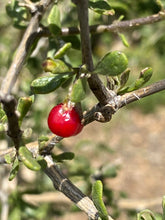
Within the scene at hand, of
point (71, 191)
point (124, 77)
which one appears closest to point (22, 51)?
point (124, 77)

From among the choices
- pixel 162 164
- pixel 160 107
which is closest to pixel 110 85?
pixel 162 164

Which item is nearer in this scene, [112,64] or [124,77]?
[112,64]

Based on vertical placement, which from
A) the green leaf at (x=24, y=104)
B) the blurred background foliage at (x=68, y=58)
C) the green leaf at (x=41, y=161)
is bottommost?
the blurred background foliage at (x=68, y=58)

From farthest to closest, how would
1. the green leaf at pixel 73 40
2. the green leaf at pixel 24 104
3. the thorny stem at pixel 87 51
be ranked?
1. the green leaf at pixel 73 40
2. the green leaf at pixel 24 104
3. the thorny stem at pixel 87 51

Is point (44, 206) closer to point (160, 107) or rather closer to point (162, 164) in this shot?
point (162, 164)

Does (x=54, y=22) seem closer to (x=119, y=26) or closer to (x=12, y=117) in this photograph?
(x=119, y=26)

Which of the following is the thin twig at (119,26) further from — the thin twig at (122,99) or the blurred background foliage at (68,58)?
the thin twig at (122,99)

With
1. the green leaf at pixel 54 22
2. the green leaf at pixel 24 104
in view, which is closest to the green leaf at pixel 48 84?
the green leaf at pixel 24 104
